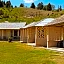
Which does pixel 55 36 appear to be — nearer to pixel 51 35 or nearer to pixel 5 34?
pixel 51 35

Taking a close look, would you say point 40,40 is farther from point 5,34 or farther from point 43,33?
point 5,34

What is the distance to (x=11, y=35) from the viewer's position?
166 feet

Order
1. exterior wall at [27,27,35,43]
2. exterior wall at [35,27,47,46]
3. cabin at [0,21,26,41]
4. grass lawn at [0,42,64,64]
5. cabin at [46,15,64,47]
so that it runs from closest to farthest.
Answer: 1. grass lawn at [0,42,64,64]
2. cabin at [46,15,64,47]
3. exterior wall at [35,27,47,46]
4. exterior wall at [27,27,35,43]
5. cabin at [0,21,26,41]

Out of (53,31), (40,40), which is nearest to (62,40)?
(53,31)

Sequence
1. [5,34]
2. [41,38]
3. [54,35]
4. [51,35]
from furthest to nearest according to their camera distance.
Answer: [5,34] < [41,38] < [54,35] < [51,35]

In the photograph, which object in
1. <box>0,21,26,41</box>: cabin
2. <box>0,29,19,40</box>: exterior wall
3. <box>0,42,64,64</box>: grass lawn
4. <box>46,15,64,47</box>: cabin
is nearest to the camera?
<box>0,42,64,64</box>: grass lawn

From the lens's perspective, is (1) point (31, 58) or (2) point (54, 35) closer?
(1) point (31, 58)

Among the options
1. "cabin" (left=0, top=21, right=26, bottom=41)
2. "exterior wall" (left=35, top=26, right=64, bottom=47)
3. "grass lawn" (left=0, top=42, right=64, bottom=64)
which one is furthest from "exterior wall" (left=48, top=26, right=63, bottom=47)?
"cabin" (left=0, top=21, right=26, bottom=41)

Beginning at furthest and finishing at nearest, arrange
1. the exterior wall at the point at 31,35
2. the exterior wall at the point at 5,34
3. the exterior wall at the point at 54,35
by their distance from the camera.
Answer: the exterior wall at the point at 5,34 < the exterior wall at the point at 31,35 < the exterior wall at the point at 54,35

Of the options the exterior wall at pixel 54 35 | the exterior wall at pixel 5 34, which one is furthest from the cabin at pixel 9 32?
the exterior wall at pixel 54 35

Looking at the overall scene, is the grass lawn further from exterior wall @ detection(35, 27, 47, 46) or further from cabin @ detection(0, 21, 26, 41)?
cabin @ detection(0, 21, 26, 41)

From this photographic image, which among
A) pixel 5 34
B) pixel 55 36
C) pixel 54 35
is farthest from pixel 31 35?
pixel 5 34

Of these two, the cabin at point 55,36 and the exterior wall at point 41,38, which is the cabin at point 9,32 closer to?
the exterior wall at point 41,38

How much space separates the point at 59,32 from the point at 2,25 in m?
26.9
